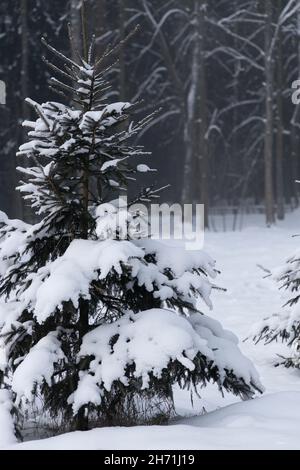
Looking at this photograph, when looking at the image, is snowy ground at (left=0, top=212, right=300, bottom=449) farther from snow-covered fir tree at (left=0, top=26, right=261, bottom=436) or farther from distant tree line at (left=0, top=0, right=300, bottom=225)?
distant tree line at (left=0, top=0, right=300, bottom=225)

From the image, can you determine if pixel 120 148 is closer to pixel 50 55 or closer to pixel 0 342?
pixel 0 342

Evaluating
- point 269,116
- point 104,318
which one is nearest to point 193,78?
point 269,116

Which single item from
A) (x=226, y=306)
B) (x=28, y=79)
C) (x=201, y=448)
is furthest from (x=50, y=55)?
(x=201, y=448)

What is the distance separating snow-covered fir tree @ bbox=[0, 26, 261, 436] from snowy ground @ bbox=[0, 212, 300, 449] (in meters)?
0.26

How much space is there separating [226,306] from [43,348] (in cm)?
829

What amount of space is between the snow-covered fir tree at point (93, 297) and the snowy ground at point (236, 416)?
0.86 feet

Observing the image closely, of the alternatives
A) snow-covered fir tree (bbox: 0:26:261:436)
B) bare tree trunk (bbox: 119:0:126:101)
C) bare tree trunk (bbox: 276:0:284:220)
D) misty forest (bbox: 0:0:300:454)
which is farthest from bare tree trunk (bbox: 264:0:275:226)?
snow-covered fir tree (bbox: 0:26:261:436)

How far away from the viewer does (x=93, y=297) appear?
202 inches

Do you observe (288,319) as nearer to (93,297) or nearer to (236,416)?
(236,416)

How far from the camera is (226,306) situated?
498 inches

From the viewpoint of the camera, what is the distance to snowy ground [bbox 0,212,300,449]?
407 cm

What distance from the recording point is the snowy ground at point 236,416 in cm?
407

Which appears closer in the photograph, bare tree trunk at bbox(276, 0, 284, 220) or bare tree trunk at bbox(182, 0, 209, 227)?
bare tree trunk at bbox(182, 0, 209, 227)

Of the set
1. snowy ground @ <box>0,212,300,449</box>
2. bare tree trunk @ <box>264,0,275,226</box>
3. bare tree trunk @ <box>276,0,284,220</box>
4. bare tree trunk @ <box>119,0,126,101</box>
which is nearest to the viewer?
snowy ground @ <box>0,212,300,449</box>
